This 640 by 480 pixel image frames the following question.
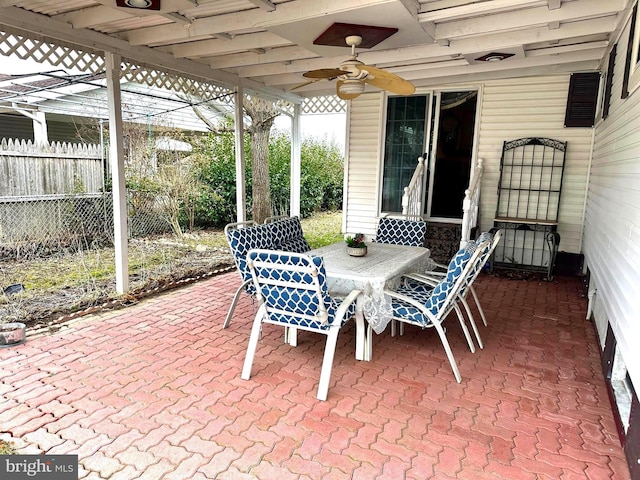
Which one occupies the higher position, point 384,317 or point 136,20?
point 136,20

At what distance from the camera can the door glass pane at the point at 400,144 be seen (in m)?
6.56

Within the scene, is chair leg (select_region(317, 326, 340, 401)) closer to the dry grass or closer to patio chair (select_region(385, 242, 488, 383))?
patio chair (select_region(385, 242, 488, 383))

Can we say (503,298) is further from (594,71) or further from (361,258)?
(594,71)

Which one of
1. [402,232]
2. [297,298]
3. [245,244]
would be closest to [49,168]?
[245,244]

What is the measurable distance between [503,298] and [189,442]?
3940 mm

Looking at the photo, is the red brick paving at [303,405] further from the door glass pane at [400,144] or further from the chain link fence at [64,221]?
the door glass pane at [400,144]

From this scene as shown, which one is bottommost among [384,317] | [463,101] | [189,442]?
[189,442]

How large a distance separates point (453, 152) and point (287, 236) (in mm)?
3643

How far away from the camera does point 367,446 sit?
7.08ft

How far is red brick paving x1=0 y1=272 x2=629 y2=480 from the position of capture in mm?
2037

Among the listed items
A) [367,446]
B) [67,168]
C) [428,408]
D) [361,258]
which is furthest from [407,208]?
[67,168]

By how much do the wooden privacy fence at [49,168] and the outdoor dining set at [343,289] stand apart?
420cm

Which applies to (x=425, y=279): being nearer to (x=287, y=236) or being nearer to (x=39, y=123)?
(x=287, y=236)

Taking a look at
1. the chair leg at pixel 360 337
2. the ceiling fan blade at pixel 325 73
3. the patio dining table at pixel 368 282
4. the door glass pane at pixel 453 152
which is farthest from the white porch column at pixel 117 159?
the door glass pane at pixel 453 152
